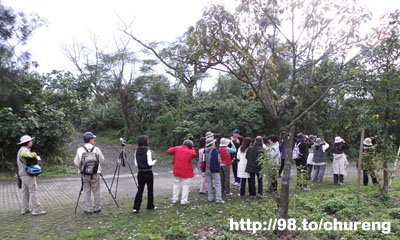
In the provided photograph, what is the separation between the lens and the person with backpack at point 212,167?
8875mm

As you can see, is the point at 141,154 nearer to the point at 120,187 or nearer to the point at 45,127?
the point at 120,187

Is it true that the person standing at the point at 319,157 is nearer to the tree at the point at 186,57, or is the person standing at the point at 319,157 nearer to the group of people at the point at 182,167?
the group of people at the point at 182,167

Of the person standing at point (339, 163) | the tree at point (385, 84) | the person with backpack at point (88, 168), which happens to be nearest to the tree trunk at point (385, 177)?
the tree at point (385, 84)

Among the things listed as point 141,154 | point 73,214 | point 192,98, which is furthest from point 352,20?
point 192,98

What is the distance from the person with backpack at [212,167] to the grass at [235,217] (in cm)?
32

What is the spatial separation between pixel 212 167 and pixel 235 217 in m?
1.84

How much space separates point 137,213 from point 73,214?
152 centimetres

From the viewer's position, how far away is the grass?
6262 millimetres

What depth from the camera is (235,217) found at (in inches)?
288

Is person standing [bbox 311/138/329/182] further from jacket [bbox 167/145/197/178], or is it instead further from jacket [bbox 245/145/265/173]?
jacket [bbox 167/145/197/178]

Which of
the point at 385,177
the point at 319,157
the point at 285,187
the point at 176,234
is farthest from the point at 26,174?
the point at 319,157

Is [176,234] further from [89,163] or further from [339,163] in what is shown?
[339,163]

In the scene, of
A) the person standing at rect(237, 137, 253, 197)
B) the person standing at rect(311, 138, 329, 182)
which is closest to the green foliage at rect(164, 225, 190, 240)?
the person standing at rect(237, 137, 253, 197)

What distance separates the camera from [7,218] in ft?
26.3
